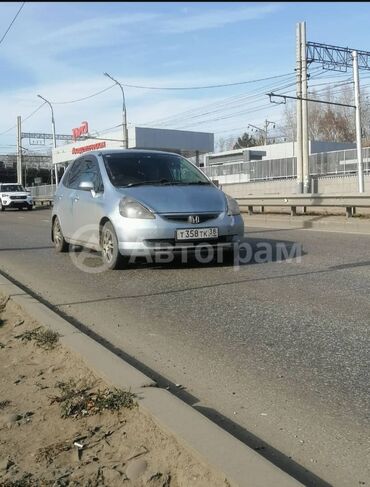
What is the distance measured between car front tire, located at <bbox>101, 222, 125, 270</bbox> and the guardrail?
949cm

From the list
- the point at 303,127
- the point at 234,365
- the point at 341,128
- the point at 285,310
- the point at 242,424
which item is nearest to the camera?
the point at 242,424

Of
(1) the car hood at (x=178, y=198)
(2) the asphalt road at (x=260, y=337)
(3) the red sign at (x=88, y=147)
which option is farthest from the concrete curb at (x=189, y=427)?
(3) the red sign at (x=88, y=147)

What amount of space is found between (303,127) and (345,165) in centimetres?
785

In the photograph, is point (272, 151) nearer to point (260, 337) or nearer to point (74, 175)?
point (74, 175)

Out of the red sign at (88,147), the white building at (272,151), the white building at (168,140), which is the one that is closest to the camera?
the white building at (168,140)

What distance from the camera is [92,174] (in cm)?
885

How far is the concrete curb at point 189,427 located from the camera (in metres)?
2.46

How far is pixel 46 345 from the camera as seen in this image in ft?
14.8

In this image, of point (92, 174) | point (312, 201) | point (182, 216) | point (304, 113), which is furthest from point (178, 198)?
point (304, 113)

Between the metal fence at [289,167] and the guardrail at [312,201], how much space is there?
15.1m

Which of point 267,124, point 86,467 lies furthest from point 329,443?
point 267,124

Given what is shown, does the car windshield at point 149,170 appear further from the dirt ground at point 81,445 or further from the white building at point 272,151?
the white building at point 272,151

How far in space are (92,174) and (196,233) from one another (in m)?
2.21

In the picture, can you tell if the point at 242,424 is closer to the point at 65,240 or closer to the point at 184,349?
the point at 184,349
